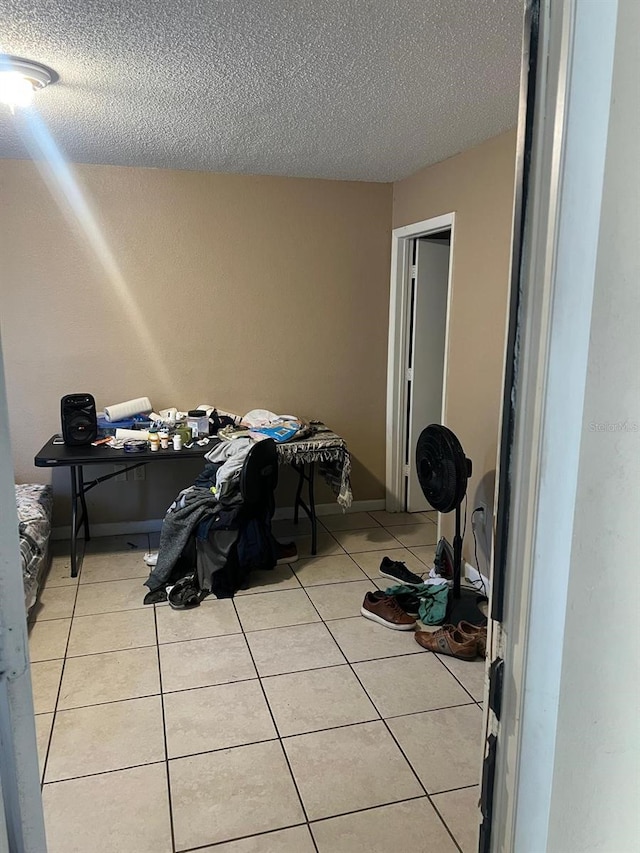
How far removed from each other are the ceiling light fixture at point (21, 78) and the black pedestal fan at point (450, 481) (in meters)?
2.18

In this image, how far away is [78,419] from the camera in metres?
3.70

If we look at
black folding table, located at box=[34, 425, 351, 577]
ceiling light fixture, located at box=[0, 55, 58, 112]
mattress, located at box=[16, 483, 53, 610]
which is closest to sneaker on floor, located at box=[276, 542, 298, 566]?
black folding table, located at box=[34, 425, 351, 577]

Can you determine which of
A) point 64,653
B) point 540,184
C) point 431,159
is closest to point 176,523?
point 64,653

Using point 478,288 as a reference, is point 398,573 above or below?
below

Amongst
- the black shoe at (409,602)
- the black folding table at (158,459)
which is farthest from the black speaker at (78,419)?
the black shoe at (409,602)

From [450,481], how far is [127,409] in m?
2.13

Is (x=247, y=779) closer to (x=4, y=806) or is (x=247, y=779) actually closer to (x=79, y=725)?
(x=79, y=725)

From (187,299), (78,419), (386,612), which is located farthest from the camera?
(187,299)

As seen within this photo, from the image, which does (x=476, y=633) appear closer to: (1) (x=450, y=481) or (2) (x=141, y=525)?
(1) (x=450, y=481)

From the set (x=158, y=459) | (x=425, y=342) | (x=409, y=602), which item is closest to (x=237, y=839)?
(x=409, y=602)

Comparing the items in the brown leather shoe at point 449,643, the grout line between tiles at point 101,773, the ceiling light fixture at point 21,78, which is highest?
the ceiling light fixture at point 21,78

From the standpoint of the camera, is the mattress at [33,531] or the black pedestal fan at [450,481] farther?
the mattress at [33,531]

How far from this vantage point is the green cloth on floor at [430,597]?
3.12 meters

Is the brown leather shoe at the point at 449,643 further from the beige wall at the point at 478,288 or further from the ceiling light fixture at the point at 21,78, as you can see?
the ceiling light fixture at the point at 21,78
